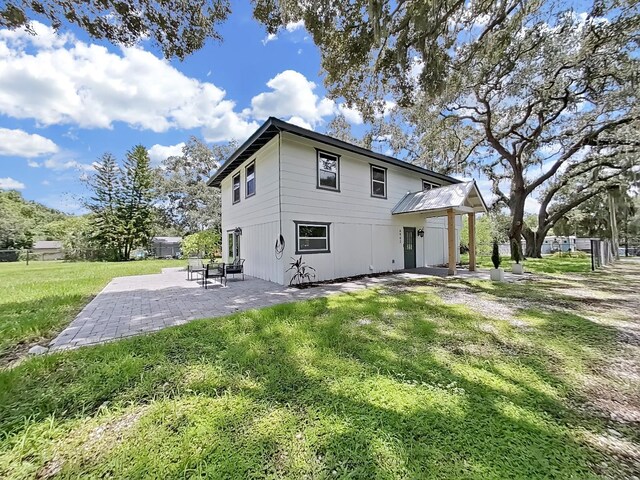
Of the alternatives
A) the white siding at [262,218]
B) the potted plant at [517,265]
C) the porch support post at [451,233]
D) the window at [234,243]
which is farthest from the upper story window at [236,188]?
the potted plant at [517,265]

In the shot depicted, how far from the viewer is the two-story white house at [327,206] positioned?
8.37 metres

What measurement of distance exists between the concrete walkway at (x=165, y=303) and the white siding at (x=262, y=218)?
647 mm

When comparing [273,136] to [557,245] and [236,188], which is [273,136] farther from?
[557,245]

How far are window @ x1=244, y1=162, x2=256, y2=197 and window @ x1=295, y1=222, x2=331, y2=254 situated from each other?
2.70 meters

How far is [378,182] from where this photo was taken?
36.5 ft

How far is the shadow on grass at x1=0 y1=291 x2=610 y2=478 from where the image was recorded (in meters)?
1.87

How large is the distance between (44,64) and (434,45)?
36.6 feet

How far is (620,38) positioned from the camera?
874cm

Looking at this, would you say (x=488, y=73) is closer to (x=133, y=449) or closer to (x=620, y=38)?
(x=620, y=38)

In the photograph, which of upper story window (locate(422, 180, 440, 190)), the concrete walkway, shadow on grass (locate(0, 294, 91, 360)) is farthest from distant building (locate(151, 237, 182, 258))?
upper story window (locate(422, 180, 440, 190))

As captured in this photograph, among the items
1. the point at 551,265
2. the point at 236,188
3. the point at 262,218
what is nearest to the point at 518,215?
the point at 551,265

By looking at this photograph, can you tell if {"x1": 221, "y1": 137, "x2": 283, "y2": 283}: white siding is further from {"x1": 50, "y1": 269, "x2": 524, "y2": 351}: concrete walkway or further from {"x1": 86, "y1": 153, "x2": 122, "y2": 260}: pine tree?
{"x1": 86, "y1": 153, "x2": 122, "y2": 260}: pine tree

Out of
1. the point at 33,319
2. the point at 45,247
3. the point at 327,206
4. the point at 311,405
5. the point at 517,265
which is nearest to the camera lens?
the point at 311,405

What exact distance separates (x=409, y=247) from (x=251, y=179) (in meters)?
7.51
